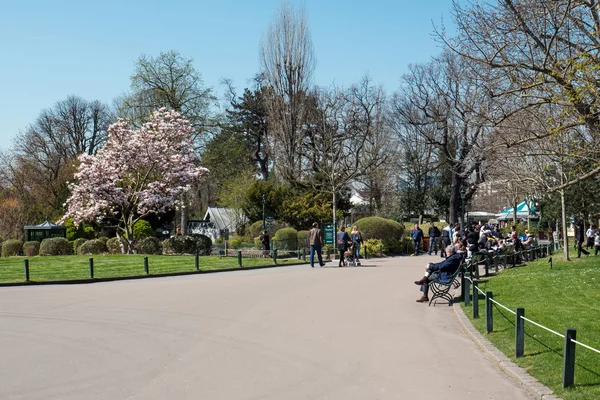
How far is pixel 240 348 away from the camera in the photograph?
9.82 m

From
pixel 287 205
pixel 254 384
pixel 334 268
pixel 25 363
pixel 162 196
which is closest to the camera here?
pixel 254 384

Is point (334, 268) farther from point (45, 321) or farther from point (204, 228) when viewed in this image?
point (204, 228)

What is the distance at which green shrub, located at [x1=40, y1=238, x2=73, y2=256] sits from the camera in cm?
3662

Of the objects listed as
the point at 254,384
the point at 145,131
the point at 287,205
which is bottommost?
the point at 254,384

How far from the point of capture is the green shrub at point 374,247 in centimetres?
3594

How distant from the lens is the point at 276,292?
17.7 meters

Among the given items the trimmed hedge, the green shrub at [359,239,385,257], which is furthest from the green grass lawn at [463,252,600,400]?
the trimmed hedge

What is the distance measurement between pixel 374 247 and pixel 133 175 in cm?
1558

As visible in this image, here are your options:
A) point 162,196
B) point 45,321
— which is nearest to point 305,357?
Result: point 45,321

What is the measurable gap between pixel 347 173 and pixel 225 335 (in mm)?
39936

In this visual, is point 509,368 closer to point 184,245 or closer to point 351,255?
point 351,255

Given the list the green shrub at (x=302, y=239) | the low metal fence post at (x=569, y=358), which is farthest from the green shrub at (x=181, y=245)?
the low metal fence post at (x=569, y=358)

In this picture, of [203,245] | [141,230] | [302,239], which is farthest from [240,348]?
[141,230]

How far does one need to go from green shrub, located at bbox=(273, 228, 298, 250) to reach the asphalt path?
20.2m
